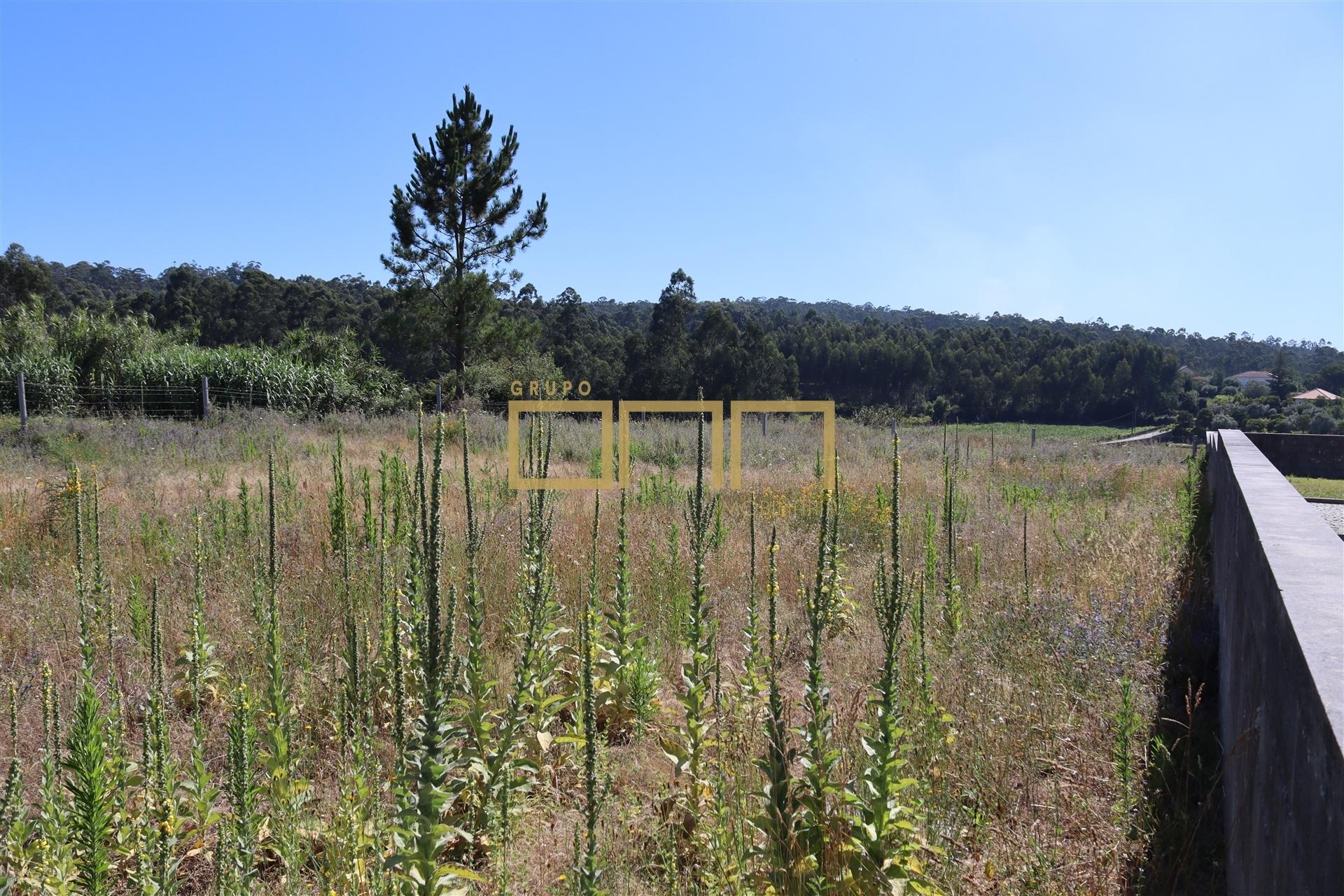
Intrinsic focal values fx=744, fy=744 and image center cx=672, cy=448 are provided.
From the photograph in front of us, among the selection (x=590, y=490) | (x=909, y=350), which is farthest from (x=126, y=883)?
(x=909, y=350)

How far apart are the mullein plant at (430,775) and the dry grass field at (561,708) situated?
10 mm

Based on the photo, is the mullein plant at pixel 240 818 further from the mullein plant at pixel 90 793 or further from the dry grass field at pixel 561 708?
the mullein plant at pixel 90 793

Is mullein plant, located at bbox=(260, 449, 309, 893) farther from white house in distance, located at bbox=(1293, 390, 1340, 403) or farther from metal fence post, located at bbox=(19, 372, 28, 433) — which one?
white house in distance, located at bbox=(1293, 390, 1340, 403)

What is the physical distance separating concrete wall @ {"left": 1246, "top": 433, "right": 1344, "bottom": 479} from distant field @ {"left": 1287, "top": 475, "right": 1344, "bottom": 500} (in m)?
0.19

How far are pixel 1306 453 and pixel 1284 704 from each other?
48.0ft

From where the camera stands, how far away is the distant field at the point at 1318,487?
10695 millimetres

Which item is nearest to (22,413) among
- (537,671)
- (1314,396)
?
(537,671)

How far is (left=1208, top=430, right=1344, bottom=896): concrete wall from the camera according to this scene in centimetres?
136

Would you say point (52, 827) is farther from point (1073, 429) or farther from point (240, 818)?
point (1073, 429)

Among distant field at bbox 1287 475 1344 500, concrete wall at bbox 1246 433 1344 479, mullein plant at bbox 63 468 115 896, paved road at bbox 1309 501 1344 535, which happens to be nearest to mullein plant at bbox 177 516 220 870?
mullein plant at bbox 63 468 115 896

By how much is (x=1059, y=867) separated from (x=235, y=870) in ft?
8.61

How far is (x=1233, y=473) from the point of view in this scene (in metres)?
4.98

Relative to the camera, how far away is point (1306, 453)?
508 inches

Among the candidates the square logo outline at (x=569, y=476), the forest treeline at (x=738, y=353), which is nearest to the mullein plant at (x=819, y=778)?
the square logo outline at (x=569, y=476)
